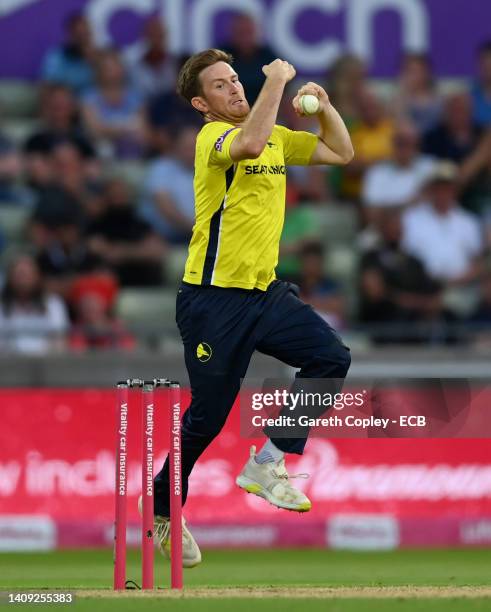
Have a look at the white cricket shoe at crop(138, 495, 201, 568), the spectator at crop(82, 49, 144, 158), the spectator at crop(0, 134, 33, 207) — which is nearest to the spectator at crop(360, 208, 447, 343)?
→ the spectator at crop(82, 49, 144, 158)

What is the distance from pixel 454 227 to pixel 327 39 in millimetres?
2550

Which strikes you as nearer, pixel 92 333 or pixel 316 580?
pixel 316 580

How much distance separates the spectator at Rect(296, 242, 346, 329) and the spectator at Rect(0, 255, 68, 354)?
1.91 meters

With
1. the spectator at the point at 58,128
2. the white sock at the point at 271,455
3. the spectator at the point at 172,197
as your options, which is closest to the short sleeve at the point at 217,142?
the white sock at the point at 271,455

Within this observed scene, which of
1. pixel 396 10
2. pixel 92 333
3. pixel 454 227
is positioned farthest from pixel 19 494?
pixel 396 10

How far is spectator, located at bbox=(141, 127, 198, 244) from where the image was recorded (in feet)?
45.8

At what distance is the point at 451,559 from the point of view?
11.2m

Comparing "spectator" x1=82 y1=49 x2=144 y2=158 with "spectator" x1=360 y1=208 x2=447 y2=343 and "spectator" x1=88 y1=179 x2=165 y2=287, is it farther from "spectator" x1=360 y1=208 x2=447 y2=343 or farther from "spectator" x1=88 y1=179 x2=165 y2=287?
"spectator" x1=360 y1=208 x2=447 y2=343

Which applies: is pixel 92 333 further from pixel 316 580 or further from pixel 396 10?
pixel 396 10

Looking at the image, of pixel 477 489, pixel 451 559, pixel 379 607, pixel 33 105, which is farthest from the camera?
pixel 33 105

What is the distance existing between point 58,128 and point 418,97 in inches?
129

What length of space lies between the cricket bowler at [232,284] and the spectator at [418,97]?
714 centimetres

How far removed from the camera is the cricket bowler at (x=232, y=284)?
301 inches

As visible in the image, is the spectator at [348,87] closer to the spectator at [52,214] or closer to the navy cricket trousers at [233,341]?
the spectator at [52,214]
